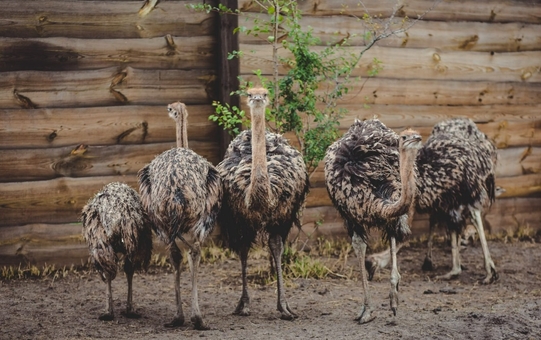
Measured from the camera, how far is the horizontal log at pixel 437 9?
30.1 ft

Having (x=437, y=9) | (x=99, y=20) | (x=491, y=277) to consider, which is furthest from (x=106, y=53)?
(x=491, y=277)

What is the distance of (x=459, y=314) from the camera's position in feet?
22.2

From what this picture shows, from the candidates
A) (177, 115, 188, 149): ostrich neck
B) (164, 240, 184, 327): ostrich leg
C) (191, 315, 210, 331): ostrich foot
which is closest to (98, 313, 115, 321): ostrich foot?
(164, 240, 184, 327): ostrich leg

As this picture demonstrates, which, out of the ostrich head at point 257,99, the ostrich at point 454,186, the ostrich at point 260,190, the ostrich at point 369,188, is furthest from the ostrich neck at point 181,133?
the ostrich at point 454,186

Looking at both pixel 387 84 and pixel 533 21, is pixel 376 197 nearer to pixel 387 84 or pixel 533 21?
pixel 387 84

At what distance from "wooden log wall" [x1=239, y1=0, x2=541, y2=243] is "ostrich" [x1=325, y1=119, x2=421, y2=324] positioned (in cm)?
229

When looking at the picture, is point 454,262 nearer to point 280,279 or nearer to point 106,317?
point 280,279

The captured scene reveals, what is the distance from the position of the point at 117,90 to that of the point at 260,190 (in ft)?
9.45

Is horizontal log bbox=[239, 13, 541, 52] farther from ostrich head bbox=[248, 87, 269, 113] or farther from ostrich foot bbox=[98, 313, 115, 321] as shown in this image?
ostrich foot bbox=[98, 313, 115, 321]

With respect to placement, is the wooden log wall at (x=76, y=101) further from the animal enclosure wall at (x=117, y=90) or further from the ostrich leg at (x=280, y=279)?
the ostrich leg at (x=280, y=279)

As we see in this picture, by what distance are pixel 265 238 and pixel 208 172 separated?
3.21 ft

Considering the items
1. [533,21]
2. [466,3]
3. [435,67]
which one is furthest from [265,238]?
[533,21]

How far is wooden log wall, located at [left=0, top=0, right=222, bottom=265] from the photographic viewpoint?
8.22 m

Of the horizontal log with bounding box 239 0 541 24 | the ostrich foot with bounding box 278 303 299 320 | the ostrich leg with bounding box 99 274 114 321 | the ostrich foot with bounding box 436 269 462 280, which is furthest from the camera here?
the horizontal log with bounding box 239 0 541 24
